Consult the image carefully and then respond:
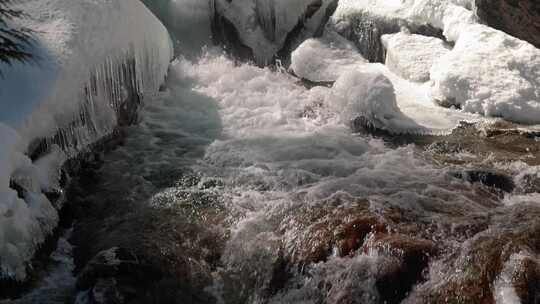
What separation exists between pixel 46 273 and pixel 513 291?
139 inches

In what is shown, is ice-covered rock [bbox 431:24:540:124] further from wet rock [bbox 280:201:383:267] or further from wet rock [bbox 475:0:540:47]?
wet rock [bbox 280:201:383:267]

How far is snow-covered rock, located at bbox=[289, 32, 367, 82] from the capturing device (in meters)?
10.3

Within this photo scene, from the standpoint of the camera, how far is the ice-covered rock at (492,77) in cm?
816

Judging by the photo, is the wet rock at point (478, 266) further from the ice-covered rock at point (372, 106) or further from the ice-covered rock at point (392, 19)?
the ice-covered rock at point (392, 19)

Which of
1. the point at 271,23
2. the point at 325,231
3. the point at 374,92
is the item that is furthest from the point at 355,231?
the point at 271,23

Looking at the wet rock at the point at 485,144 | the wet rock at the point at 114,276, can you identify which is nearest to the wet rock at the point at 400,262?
the wet rock at the point at 114,276

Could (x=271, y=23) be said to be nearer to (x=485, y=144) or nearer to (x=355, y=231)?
(x=485, y=144)

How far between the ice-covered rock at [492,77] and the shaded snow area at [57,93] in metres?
4.33

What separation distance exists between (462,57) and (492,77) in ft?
2.15

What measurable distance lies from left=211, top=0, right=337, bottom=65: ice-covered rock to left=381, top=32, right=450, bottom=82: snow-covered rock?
1.61 meters

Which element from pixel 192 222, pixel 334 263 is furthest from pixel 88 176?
pixel 334 263

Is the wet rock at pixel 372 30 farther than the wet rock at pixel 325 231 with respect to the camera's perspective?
Yes

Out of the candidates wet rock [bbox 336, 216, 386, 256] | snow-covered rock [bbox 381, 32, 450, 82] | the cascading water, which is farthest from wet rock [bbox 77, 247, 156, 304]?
snow-covered rock [bbox 381, 32, 450, 82]

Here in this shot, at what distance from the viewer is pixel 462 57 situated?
898cm
